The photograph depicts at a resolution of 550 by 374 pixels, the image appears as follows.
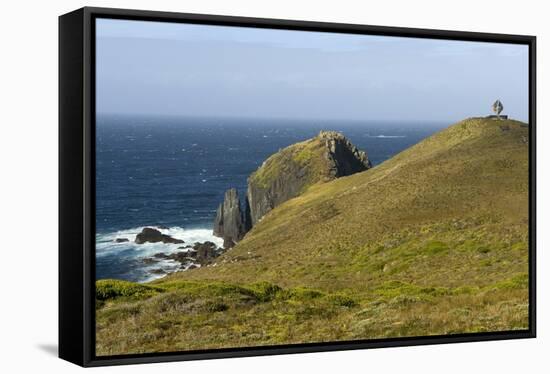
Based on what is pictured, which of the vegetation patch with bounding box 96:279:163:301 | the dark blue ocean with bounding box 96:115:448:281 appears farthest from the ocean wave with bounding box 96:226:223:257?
the vegetation patch with bounding box 96:279:163:301

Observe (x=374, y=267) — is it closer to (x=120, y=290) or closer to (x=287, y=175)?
(x=287, y=175)

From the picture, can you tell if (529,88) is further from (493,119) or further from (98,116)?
(98,116)

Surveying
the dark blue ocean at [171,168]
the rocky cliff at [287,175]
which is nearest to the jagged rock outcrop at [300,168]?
the rocky cliff at [287,175]

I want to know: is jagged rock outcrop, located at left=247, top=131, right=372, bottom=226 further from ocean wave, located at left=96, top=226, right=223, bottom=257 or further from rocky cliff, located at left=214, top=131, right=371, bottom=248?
ocean wave, located at left=96, top=226, right=223, bottom=257

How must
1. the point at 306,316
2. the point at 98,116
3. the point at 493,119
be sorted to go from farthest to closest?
the point at 493,119 → the point at 306,316 → the point at 98,116

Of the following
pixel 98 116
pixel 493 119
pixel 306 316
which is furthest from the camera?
pixel 493 119

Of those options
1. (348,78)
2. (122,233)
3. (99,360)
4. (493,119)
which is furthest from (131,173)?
(493,119)

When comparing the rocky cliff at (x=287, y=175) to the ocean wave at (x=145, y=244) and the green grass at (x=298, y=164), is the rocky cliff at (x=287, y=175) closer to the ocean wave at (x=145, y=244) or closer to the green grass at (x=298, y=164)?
the green grass at (x=298, y=164)
